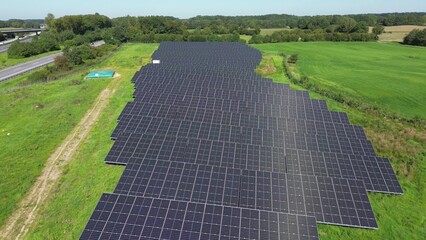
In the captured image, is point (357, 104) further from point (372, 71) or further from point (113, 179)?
point (113, 179)

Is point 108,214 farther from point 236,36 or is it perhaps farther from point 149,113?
point 236,36

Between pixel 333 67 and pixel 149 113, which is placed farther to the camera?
pixel 333 67

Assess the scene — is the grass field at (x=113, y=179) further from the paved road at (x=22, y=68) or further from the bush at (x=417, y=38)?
the bush at (x=417, y=38)

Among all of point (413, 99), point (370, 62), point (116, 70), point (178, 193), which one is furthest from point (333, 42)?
point (178, 193)

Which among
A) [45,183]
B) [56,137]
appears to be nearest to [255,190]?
[45,183]

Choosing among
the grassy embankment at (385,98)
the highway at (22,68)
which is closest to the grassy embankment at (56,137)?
the highway at (22,68)

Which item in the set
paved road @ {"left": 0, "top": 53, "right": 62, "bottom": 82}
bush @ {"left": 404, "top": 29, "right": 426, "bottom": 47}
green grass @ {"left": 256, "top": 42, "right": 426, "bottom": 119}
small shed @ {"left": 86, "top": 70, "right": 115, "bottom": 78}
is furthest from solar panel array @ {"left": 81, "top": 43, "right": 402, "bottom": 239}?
bush @ {"left": 404, "top": 29, "right": 426, "bottom": 47}

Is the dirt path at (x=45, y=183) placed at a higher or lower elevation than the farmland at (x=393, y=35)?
higher
